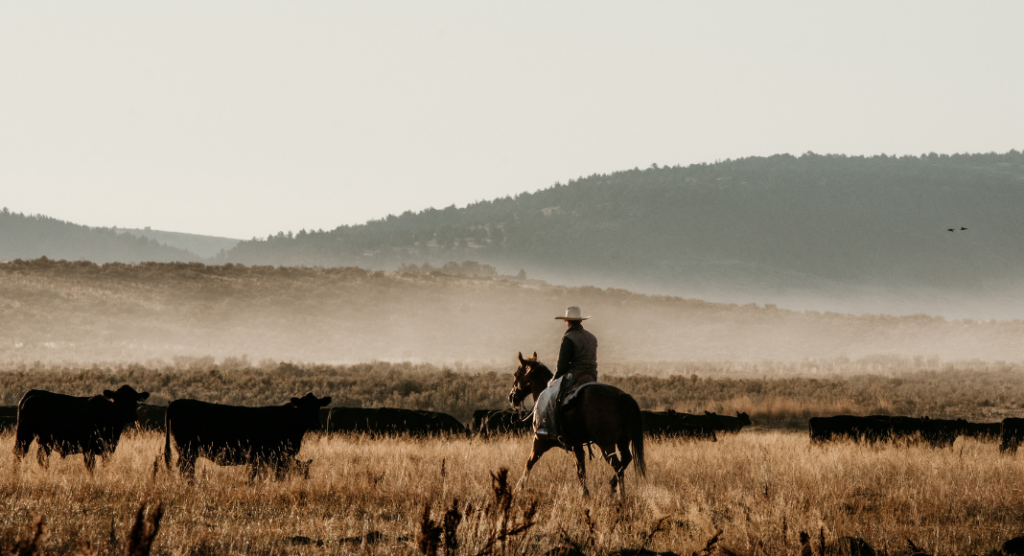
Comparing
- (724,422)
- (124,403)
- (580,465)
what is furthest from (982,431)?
(124,403)

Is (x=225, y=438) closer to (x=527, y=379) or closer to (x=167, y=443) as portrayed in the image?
(x=167, y=443)

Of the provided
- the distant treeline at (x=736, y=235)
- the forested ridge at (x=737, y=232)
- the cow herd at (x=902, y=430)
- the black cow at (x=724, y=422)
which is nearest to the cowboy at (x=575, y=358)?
the cow herd at (x=902, y=430)

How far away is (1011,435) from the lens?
15.4m

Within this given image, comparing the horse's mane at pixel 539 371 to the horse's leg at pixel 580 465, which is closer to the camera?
the horse's leg at pixel 580 465

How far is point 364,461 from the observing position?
12.1m

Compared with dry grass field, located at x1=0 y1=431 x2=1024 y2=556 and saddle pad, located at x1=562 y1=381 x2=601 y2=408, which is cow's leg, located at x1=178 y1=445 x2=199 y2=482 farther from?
saddle pad, located at x1=562 y1=381 x2=601 y2=408

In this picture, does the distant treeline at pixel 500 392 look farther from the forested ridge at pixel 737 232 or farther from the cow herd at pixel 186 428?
the forested ridge at pixel 737 232

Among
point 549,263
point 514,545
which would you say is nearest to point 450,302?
point 514,545

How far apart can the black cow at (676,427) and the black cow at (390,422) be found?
156 inches

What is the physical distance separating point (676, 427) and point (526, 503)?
9669 millimetres

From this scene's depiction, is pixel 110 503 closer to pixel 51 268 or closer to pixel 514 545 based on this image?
pixel 514 545

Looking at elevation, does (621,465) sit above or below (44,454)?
above

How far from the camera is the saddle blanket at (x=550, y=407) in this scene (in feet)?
32.4

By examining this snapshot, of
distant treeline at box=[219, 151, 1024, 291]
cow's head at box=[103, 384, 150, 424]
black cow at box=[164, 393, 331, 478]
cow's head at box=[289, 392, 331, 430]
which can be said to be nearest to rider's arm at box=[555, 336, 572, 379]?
cow's head at box=[289, 392, 331, 430]
